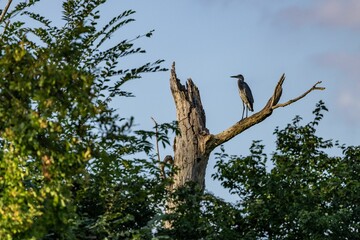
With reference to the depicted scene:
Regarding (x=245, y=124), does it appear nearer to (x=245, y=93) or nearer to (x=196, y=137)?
(x=196, y=137)

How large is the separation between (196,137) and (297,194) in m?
3.61

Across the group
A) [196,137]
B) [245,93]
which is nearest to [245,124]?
[196,137]

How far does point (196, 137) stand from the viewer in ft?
76.8

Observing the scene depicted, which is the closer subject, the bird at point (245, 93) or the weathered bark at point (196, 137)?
the weathered bark at point (196, 137)

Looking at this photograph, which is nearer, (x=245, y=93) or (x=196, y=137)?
(x=196, y=137)

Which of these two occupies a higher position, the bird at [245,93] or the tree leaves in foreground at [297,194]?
the bird at [245,93]

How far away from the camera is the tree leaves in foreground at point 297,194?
19.5 m

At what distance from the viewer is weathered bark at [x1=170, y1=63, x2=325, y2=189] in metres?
23.1

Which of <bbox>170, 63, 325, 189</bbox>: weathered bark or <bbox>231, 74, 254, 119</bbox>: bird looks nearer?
<bbox>170, 63, 325, 189</bbox>: weathered bark

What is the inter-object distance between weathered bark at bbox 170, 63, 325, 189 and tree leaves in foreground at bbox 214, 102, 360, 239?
1091 mm

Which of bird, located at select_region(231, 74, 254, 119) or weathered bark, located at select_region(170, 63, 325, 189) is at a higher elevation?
bird, located at select_region(231, 74, 254, 119)

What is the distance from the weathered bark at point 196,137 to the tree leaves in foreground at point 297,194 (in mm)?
1091

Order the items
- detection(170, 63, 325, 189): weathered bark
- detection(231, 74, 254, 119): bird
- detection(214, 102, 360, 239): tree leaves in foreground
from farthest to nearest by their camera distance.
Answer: detection(231, 74, 254, 119): bird < detection(170, 63, 325, 189): weathered bark < detection(214, 102, 360, 239): tree leaves in foreground

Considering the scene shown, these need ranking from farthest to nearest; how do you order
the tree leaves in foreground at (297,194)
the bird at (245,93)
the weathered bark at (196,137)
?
the bird at (245,93), the weathered bark at (196,137), the tree leaves in foreground at (297,194)
